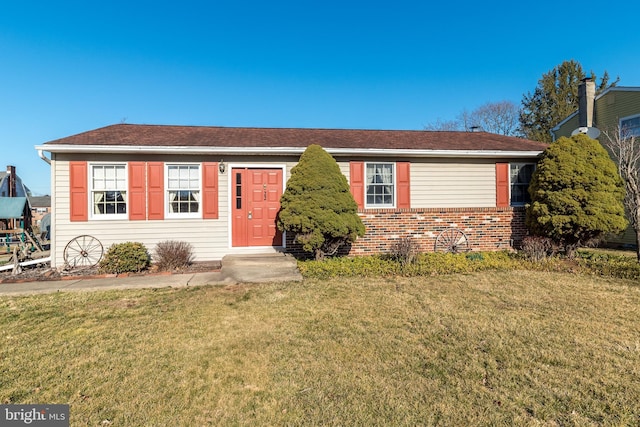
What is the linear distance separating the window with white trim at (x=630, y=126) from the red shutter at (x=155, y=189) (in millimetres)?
15350

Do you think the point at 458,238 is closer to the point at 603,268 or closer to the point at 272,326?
the point at 603,268

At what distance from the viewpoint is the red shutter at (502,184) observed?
9.25 m

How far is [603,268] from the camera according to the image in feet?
21.2

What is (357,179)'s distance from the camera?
8.66 m

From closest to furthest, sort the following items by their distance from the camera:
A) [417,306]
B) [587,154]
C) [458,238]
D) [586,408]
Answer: [586,408] < [417,306] < [587,154] < [458,238]

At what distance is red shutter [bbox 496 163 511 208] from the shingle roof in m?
0.55

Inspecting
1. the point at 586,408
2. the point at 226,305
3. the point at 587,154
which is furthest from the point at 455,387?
the point at 587,154

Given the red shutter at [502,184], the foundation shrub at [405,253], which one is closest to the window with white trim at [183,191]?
the foundation shrub at [405,253]

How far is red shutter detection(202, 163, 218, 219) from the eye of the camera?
803cm

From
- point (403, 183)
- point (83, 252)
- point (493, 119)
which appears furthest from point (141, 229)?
point (493, 119)

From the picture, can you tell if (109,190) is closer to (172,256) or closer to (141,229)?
(141,229)

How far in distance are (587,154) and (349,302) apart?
7.18m

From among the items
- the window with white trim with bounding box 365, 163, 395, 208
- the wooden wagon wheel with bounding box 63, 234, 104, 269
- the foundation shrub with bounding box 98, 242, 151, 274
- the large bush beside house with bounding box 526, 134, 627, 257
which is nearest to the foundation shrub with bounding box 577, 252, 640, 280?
the large bush beside house with bounding box 526, 134, 627, 257
